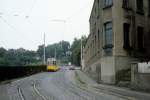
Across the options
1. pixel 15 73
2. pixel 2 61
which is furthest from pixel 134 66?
pixel 2 61

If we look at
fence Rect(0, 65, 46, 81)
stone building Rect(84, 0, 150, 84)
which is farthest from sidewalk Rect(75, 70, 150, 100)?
fence Rect(0, 65, 46, 81)

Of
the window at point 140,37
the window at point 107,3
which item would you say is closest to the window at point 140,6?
the window at point 140,37

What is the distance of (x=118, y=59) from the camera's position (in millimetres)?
28250

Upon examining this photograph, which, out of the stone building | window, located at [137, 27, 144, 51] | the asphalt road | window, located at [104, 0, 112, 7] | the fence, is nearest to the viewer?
the asphalt road

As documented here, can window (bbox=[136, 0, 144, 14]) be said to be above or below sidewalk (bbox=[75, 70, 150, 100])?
above

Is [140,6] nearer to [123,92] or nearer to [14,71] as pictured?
[123,92]

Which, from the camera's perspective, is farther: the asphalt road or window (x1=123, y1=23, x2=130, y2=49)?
window (x1=123, y1=23, x2=130, y2=49)

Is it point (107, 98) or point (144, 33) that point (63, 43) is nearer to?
point (144, 33)

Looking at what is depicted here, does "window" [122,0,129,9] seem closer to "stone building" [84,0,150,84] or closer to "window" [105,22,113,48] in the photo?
"stone building" [84,0,150,84]

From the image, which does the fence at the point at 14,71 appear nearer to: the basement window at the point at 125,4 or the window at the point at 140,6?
the basement window at the point at 125,4

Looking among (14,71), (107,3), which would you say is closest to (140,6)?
(107,3)

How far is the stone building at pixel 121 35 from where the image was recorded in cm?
2847


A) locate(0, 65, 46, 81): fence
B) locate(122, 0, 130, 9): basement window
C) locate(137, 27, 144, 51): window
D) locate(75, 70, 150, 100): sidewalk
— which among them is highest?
locate(122, 0, 130, 9): basement window

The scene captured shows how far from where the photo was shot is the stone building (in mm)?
28469
